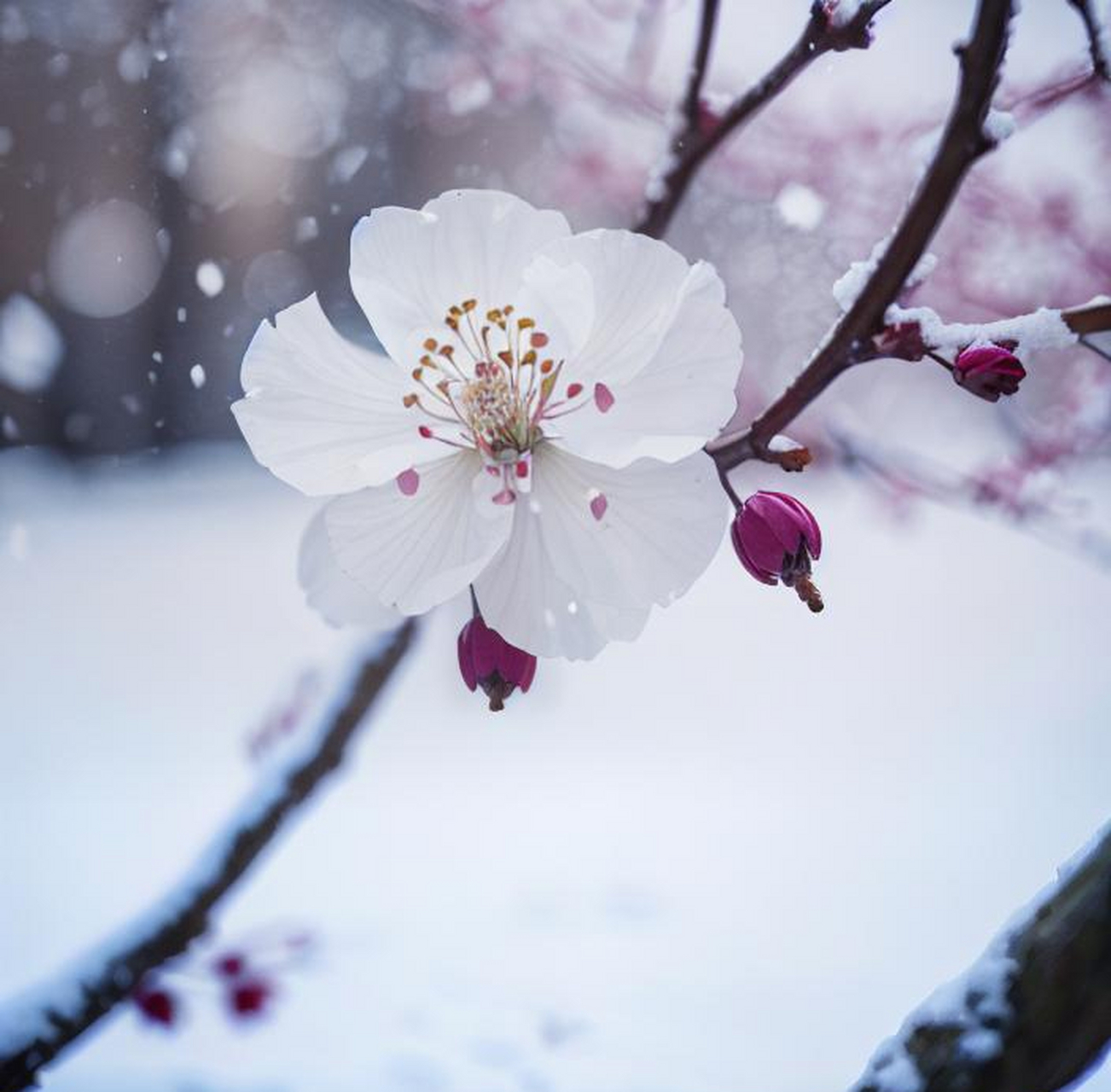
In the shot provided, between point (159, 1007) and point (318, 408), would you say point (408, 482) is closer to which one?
point (318, 408)

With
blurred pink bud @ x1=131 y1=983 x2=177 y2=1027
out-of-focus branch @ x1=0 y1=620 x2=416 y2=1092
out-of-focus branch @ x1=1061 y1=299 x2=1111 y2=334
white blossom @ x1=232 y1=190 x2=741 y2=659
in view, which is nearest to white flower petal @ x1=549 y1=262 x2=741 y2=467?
white blossom @ x1=232 y1=190 x2=741 y2=659

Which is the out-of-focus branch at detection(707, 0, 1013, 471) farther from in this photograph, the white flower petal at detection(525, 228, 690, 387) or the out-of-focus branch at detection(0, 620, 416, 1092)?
the out-of-focus branch at detection(0, 620, 416, 1092)

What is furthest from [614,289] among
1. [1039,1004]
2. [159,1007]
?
[159,1007]

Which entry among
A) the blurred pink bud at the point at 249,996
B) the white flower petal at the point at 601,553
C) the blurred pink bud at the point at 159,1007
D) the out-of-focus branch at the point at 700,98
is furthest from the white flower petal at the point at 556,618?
the blurred pink bud at the point at 249,996

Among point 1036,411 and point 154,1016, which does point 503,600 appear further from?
point 1036,411

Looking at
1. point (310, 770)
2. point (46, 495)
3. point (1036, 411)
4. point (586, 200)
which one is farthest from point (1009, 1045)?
point (46, 495)

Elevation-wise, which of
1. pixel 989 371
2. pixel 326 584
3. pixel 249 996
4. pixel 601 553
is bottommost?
pixel 249 996
